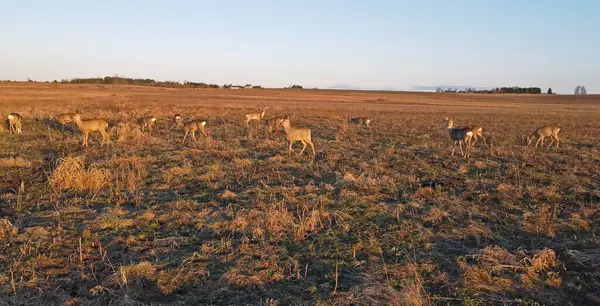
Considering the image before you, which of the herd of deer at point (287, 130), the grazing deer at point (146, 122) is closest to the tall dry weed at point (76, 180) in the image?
the herd of deer at point (287, 130)

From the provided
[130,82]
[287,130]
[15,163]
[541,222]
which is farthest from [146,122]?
[130,82]

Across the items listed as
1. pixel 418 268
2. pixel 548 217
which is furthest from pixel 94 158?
pixel 548 217

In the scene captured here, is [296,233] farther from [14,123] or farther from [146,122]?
[14,123]

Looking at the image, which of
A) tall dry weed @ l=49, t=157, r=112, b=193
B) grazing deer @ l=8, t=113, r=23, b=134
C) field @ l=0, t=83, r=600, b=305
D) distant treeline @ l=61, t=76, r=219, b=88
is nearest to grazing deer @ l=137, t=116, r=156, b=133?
grazing deer @ l=8, t=113, r=23, b=134

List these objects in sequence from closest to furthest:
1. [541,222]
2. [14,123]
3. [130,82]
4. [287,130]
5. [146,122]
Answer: [541,222]
[287,130]
[14,123]
[146,122]
[130,82]

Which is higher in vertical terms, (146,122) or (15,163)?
(146,122)

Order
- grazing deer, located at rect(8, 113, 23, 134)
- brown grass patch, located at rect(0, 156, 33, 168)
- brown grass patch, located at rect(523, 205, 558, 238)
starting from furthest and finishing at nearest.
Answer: grazing deer, located at rect(8, 113, 23, 134) → brown grass patch, located at rect(0, 156, 33, 168) → brown grass patch, located at rect(523, 205, 558, 238)

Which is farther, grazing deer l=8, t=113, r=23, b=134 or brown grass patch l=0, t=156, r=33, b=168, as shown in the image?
grazing deer l=8, t=113, r=23, b=134

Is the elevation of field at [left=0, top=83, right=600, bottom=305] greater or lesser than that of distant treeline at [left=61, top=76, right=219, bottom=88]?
lesser

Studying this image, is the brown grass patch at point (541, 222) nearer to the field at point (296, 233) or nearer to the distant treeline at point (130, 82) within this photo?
the field at point (296, 233)

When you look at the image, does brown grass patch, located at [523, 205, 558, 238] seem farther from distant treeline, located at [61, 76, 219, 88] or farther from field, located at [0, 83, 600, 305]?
distant treeline, located at [61, 76, 219, 88]

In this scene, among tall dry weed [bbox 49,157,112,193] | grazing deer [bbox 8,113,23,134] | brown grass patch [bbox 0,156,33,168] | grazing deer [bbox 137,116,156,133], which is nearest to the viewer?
tall dry weed [bbox 49,157,112,193]

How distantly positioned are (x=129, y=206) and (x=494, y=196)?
27.5 ft

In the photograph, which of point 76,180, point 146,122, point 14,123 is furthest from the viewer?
point 146,122
